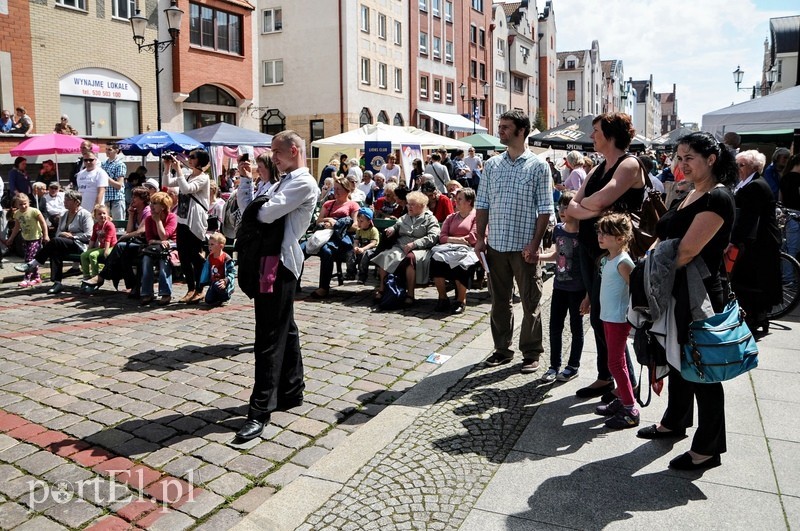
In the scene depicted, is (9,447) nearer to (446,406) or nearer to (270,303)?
(270,303)

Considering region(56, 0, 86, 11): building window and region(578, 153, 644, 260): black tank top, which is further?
region(56, 0, 86, 11): building window

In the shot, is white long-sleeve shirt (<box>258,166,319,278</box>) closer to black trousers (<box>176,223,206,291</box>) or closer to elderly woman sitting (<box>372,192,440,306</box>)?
elderly woman sitting (<box>372,192,440,306</box>)

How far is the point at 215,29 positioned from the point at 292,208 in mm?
26585

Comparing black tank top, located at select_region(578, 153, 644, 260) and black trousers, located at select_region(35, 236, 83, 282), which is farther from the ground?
black tank top, located at select_region(578, 153, 644, 260)

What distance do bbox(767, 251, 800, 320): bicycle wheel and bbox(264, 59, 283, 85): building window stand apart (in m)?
33.8

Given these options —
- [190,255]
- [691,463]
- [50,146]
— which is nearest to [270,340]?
[691,463]

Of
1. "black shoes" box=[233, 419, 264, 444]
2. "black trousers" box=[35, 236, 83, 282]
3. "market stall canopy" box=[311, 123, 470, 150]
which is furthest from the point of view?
"market stall canopy" box=[311, 123, 470, 150]

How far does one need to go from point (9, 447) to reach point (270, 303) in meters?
1.85

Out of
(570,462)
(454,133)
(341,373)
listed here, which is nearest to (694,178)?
(570,462)

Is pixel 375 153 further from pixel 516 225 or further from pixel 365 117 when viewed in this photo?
pixel 365 117

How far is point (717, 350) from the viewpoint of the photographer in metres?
3.63

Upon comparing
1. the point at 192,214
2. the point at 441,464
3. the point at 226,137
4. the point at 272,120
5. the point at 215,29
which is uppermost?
the point at 215,29

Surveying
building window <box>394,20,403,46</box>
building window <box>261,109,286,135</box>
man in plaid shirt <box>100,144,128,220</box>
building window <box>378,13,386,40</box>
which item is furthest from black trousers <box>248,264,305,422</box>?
building window <box>394,20,403,46</box>

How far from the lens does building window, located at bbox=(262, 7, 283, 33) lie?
125 ft
